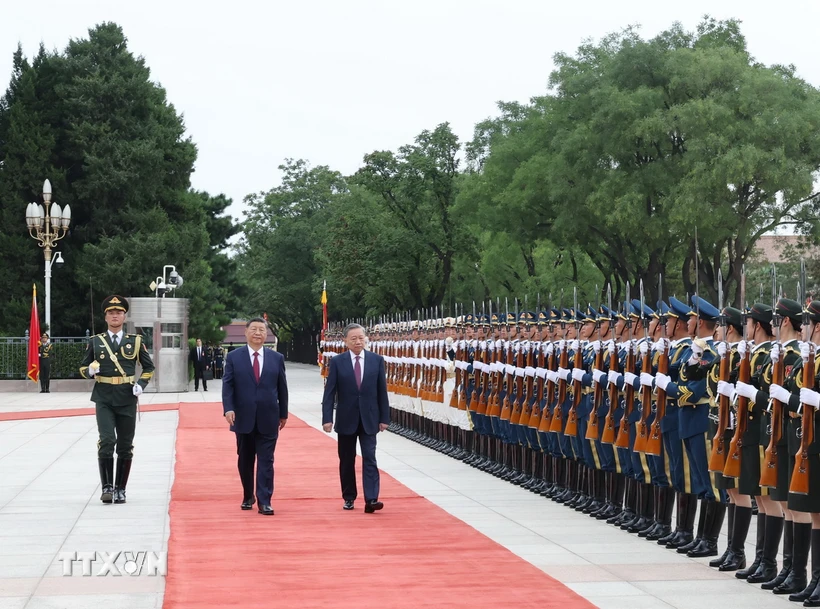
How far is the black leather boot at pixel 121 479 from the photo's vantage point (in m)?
12.7

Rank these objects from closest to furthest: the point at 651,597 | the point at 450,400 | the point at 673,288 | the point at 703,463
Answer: the point at 651,597
the point at 703,463
the point at 450,400
the point at 673,288

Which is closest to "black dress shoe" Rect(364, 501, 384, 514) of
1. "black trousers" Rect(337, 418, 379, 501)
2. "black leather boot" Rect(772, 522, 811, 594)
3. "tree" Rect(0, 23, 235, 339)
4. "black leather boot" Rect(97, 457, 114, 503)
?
"black trousers" Rect(337, 418, 379, 501)

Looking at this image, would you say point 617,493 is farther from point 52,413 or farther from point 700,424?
point 52,413

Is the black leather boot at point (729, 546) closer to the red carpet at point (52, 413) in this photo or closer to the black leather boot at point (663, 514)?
the black leather boot at point (663, 514)

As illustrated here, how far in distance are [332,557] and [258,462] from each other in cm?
269

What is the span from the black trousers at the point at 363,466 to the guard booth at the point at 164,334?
1023 inches

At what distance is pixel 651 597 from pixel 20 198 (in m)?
43.7

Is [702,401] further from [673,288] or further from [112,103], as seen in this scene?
[673,288]

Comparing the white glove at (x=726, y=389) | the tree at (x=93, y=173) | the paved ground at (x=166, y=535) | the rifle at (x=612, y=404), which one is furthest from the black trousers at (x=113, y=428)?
the tree at (x=93, y=173)

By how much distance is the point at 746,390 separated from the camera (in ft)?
26.7

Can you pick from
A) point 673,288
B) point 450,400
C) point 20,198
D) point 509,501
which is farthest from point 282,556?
point 673,288

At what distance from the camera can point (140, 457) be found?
18000 mm

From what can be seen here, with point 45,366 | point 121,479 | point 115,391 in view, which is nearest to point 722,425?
point 115,391

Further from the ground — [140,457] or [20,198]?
[20,198]
